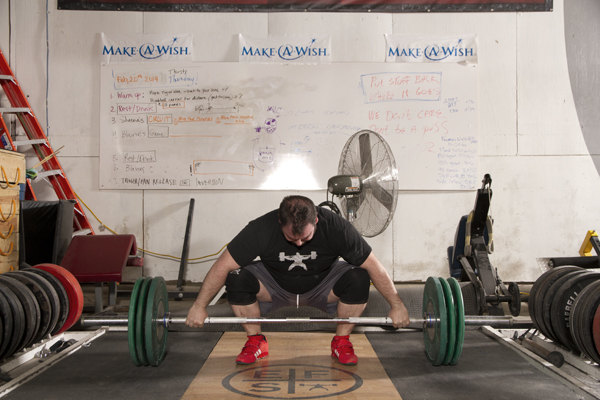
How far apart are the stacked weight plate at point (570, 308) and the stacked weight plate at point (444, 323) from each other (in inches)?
17.4

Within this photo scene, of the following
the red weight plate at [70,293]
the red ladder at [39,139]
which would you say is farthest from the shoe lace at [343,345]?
the red ladder at [39,139]

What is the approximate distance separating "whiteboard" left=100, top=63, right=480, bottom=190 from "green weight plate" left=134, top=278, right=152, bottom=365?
2.05 metres

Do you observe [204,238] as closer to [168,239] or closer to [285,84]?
[168,239]

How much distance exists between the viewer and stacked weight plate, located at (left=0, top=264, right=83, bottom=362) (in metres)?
1.65

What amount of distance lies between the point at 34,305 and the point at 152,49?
2.71 meters

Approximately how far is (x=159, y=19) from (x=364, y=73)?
76.5 inches

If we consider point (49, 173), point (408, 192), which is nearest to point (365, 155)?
point (408, 192)

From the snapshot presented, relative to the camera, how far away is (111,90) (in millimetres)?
3750

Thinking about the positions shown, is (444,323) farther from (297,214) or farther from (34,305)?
(34,305)

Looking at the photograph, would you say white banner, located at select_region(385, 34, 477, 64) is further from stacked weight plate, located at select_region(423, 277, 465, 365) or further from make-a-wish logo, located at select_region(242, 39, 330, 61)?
stacked weight plate, located at select_region(423, 277, 465, 365)

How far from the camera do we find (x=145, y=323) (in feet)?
5.67

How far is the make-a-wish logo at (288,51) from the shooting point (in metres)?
3.77

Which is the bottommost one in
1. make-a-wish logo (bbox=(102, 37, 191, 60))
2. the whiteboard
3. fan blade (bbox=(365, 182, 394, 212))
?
fan blade (bbox=(365, 182, 394, 212))

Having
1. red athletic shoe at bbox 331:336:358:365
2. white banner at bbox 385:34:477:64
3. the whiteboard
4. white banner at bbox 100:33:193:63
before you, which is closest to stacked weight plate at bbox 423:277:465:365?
red athletic shoe at bbox 331:336:358:365
